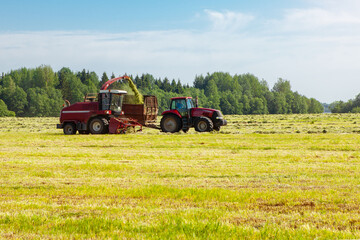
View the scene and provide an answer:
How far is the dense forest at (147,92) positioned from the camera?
110375 mm

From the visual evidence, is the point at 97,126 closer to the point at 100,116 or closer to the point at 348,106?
the point at 100,116

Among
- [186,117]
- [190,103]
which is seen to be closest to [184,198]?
[186,117]

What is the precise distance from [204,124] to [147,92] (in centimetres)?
10773

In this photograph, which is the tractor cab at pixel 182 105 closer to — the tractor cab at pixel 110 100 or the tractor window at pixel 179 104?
the tractor window at pixel 179 104

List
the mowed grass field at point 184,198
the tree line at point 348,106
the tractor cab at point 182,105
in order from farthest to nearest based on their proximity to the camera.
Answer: the tree line at point 348,106 → the tractor cab at point 182,105 → the mowed grass field at point 184,198

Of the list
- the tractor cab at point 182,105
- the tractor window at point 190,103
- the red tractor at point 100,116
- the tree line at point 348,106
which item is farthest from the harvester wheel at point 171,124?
the tree line at point 348,106

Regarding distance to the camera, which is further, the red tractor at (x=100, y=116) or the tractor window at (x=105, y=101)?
the tractor window at (x=105, y=101)

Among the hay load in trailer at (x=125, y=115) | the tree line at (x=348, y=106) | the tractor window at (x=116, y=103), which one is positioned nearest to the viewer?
the hay load in trailer at (x=125, y=115)

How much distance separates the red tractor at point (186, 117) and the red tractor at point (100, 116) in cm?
197

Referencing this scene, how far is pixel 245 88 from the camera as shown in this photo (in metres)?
168

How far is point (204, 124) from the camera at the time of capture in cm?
2630

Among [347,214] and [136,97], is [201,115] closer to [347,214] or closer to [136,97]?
[136,97]

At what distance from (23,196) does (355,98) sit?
142 m

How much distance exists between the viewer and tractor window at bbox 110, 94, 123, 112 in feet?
86.8
